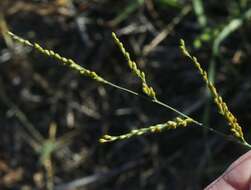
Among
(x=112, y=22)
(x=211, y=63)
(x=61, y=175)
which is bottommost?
(x=61, y=175)

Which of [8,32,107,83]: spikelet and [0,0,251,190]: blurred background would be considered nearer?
[8,32,107,83]: spikelet

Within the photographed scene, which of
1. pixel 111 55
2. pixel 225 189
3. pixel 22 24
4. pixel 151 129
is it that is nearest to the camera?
pixel 151 129

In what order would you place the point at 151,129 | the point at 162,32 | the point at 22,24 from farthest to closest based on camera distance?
the point at 22,24 → the point at 162,32 → the point at 151,129

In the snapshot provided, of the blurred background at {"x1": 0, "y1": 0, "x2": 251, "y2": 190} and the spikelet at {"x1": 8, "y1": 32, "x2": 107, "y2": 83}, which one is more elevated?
the spikelet at {"x1": 8, "y1": 32, "x2": 107, "y2": 83}

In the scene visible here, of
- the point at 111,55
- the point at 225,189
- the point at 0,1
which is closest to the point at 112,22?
the point at 111,55

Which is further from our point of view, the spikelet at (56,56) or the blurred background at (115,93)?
the blurred background at (115,93)

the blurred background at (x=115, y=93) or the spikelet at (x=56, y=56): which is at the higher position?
the spikelet at (x=56, y=56)

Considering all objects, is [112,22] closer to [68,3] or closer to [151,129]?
[68,3]

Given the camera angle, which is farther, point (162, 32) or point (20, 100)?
point (20, 100)
